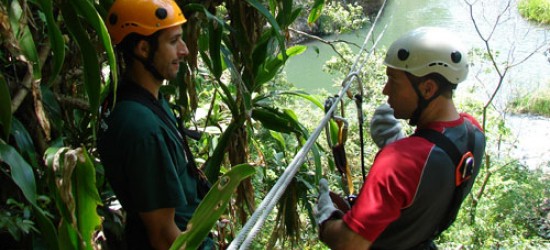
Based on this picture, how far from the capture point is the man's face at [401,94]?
45.5 inches

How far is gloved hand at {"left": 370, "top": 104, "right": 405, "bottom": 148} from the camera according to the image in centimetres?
148

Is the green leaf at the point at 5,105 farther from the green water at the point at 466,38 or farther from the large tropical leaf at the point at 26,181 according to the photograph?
the green water at the point at 466,38

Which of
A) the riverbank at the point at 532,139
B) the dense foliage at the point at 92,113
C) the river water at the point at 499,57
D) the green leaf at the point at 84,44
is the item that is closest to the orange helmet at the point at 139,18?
the dense foliage at the point at 92,113

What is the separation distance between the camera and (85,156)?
0.74 metres

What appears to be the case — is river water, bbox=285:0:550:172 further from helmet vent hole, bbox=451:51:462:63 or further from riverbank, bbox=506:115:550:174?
helmet vent hole, bbox=451:51:462:63

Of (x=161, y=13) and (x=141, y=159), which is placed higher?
(x=161, y=13)

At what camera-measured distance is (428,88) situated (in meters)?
1.16

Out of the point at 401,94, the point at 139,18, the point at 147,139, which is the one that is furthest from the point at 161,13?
the point at 401,94

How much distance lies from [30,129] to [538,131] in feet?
23.4

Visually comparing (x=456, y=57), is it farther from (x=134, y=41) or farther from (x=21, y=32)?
(x=21, y=32)

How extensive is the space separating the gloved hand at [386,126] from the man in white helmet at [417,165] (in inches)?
A: 10.5

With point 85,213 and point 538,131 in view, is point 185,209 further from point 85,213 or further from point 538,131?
point 538,131

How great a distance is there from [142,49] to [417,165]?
2.00 feet

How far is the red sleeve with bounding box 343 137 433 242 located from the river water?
3.83 m
